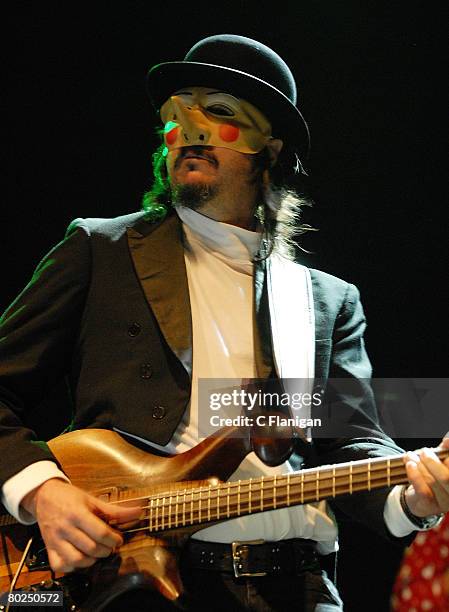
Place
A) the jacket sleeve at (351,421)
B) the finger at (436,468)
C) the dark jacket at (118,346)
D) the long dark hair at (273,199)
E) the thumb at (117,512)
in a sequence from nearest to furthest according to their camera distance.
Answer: the finger at (436,468), the thumb at (117,512), the dark jacket at (118,346), the jacket sleeve at (351,421), the long dark hair at (273,199)

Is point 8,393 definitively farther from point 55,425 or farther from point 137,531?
point 55,425

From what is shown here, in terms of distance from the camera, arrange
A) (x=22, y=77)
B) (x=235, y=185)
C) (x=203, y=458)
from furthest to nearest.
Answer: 1. (x=22, y=77)
2. (x=235, y=185)
3. (x=203, y=458)

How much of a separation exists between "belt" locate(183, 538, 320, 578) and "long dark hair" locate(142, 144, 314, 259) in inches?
40.6

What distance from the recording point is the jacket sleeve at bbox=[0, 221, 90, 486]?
2.61 meters

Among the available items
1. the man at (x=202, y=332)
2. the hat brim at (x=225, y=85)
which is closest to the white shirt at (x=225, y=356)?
the man at (x=202, y=332)

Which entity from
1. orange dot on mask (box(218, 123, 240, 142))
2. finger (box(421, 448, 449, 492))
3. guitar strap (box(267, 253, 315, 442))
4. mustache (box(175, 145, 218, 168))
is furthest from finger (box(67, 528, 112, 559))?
orange dot on mask (box(218, 123, 240, 142))

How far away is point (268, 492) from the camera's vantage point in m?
2.29

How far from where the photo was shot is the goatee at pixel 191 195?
2965mm

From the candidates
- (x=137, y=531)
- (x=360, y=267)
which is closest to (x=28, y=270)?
(x=360, y=267)

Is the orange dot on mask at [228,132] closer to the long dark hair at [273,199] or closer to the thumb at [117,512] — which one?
the long dark hair at [273,199]

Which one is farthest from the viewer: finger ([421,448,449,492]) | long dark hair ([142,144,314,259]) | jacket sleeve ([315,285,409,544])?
long dark hair ([142,144,314,259])

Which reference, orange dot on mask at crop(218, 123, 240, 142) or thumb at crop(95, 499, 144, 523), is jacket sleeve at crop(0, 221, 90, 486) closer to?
thumb at crop(95, 499, 144, 523)

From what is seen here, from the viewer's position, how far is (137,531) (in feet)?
7.79

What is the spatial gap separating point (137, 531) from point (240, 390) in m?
0.52
